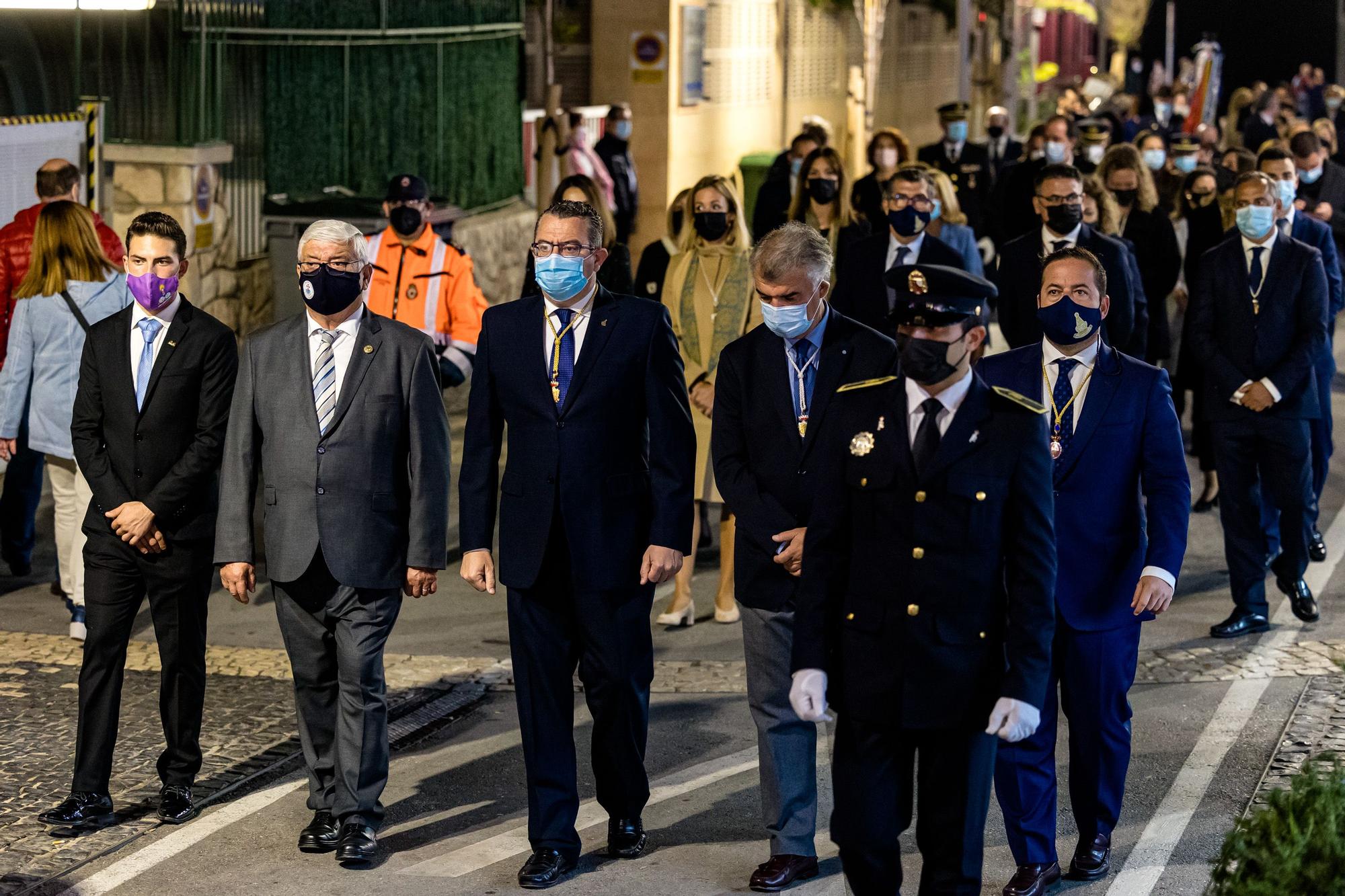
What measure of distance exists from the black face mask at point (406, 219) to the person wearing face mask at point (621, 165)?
9.65 metres

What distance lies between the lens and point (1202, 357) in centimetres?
981

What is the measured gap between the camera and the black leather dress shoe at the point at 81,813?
679cm

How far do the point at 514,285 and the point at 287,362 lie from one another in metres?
11.7

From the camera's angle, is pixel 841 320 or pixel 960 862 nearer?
pixel 960 862

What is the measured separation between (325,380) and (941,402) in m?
2.20

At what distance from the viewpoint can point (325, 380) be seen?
21.8 ft

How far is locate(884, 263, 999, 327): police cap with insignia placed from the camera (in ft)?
17.1

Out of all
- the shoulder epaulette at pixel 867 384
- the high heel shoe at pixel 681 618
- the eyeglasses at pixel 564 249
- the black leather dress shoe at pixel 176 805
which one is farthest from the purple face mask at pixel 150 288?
the high heel shoe at pixel 681 618

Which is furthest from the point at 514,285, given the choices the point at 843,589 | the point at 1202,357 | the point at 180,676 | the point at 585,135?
the point at 843,589

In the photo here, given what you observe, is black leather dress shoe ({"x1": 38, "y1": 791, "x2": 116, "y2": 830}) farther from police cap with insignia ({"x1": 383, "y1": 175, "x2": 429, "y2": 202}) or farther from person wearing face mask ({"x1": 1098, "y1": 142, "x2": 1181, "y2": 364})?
person wearing face mask ({"x1": 1098, "y1": 142, "x2": 1181, "y2": 364})

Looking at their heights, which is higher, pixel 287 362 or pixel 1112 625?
pixel 287 362

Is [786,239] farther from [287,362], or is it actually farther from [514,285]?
Result: [514,285]

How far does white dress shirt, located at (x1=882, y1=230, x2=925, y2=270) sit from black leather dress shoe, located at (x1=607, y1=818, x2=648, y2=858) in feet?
12.7

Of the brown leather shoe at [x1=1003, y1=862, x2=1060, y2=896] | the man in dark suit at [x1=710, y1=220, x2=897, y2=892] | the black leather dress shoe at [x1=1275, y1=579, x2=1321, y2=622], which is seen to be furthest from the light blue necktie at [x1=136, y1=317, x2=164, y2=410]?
the black leather dress shoe at [x1=1275, y1=579, x2=1321, y2=622]
